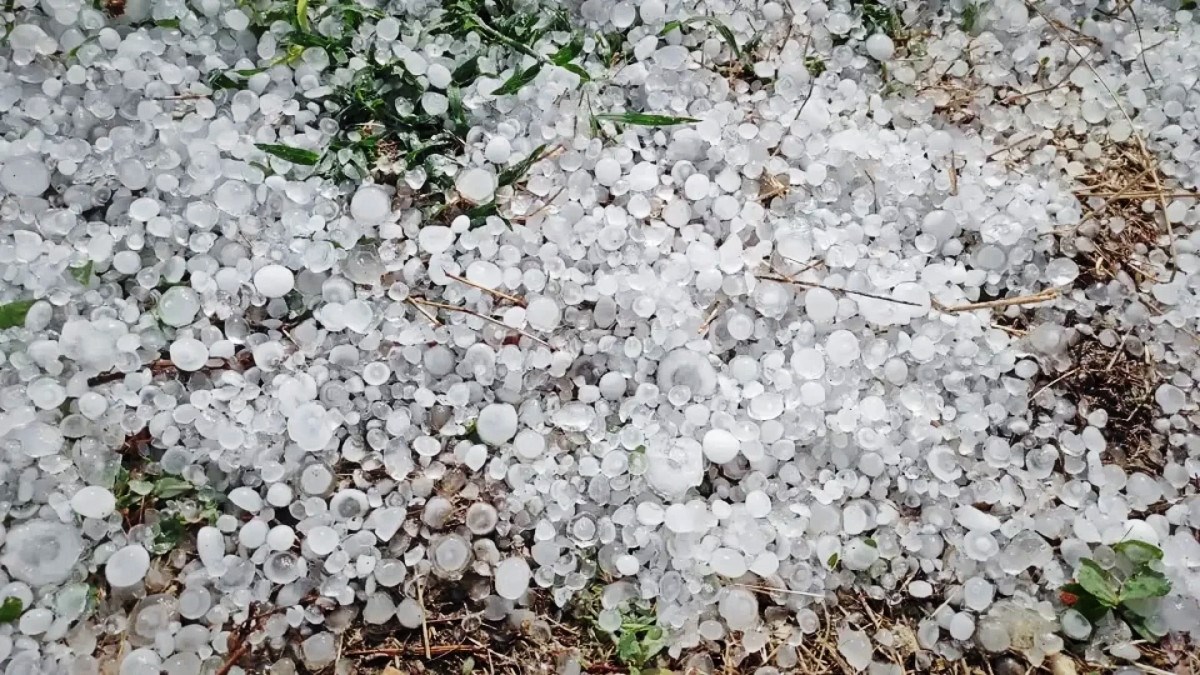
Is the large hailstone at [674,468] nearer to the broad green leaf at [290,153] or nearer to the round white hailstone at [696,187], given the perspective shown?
the round white hailstone at [696,187]

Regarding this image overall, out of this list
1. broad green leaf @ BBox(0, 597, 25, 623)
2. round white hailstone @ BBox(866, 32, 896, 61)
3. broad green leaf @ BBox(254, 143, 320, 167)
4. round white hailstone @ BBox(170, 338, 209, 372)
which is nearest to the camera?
broad green leaf @ BBox(0, 597, 25, 623)

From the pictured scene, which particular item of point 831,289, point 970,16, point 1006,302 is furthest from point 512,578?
point 970,16

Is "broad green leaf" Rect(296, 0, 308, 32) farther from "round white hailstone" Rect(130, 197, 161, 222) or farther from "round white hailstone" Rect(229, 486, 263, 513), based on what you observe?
"round white hailstone" Rect(229, 486, 263, 513)

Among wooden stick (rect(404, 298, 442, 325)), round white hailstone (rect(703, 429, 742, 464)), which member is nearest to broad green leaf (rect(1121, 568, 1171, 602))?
round white hailstone (rect(703, 429, 742, 464))

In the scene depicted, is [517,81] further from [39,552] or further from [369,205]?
[39,552]

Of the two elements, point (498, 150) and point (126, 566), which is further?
point (498, 150)

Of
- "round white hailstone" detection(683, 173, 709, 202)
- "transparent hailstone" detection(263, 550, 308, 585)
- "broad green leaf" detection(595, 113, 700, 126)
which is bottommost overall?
"transparent hailstone" detection(263, 550, 308, 585)

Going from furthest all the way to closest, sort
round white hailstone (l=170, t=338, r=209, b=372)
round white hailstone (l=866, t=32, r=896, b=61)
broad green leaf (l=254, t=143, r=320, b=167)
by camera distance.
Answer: round white hailstone (l=866, t=32, r=896, b=61) → broad green leaf (l=254, t=143, r=320, b=167) → round white hailstone (l=170, t=338, r=209, b=372)
